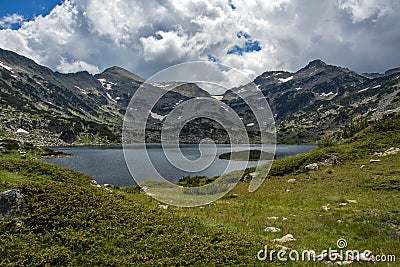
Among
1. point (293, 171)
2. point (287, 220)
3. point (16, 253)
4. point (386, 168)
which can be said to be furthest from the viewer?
point (293, 171)

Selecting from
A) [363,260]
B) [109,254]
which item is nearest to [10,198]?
[109,254]

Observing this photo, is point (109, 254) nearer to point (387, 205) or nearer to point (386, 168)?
point (387, 205)

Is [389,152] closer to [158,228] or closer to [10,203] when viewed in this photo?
[158,228]

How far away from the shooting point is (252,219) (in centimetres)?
2028

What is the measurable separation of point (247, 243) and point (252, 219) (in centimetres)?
730

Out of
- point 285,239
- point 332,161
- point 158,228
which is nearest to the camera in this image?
point 158,228
